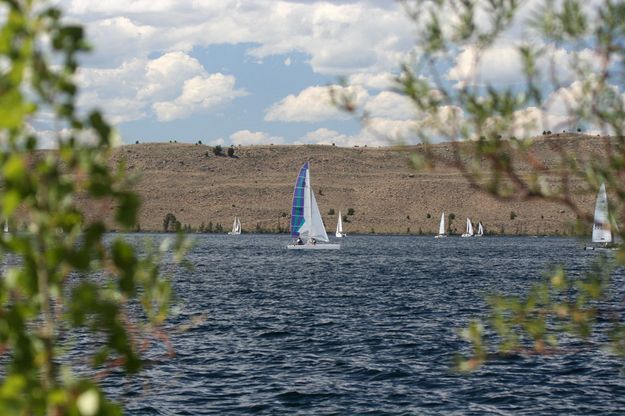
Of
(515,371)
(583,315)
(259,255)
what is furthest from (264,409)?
(259,255)

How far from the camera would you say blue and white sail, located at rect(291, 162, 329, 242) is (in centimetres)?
7844

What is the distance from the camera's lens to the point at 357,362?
890 inches

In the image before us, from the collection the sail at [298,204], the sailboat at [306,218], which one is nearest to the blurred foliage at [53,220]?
the sail at [298,204]

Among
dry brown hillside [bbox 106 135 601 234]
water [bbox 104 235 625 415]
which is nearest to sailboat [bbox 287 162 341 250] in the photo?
water [bbox 104 235 625 415]

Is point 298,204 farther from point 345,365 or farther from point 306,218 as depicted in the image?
point 345,365

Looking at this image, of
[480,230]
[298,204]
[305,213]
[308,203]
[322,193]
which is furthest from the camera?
[322,193]

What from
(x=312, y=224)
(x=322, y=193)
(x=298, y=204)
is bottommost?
(x=312, y=224)

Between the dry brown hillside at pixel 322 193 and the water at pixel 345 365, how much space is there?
4022 inches

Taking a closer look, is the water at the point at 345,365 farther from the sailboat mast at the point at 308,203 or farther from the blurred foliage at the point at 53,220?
the sailboat mast at the point at 308,203

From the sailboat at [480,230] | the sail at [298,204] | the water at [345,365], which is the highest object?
the sail at [298,204]

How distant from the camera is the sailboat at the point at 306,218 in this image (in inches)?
3098

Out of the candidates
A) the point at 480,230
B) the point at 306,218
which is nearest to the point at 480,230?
the point at 480,230

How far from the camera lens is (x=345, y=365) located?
22.2m

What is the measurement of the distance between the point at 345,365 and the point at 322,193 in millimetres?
139348
